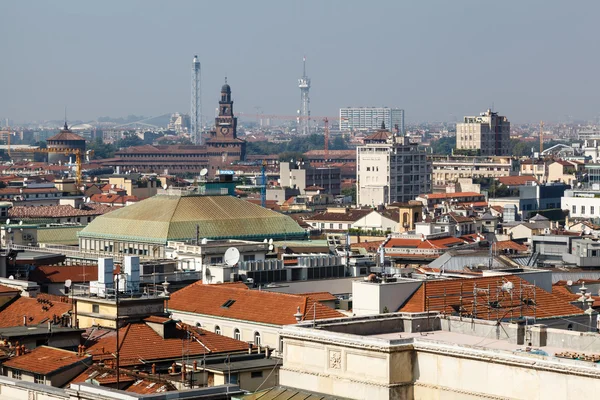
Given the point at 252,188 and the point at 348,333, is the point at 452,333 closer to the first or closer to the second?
the point at 348,333

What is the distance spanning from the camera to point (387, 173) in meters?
162

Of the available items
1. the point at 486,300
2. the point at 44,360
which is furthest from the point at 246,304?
the point at 44,360

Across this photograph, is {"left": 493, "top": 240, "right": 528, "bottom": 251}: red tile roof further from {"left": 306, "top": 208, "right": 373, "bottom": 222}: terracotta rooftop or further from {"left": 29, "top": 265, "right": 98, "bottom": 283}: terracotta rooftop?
{"left": 306, "top": 208, "right": 373, "bottom": 222}: terracotta rooftop

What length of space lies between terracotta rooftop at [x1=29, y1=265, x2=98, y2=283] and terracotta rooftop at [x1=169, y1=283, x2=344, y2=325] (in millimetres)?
9947

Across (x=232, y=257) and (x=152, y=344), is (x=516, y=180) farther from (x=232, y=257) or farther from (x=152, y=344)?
(x=152, y=344)

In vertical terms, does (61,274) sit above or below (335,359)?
below

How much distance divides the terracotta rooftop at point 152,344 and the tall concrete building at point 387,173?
4837 inches

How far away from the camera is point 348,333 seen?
24.5 metres

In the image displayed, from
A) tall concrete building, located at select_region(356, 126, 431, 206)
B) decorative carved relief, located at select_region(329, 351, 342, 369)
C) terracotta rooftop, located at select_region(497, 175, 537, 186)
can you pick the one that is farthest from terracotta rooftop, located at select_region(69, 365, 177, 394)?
terracotta rooftop, located at select_region(497, 175, 537, 186)

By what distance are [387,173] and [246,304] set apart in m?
117

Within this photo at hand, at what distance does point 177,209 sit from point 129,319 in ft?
154

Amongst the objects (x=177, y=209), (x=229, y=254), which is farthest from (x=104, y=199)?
(x=229, y=254)

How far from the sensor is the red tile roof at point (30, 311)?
41.3 meters

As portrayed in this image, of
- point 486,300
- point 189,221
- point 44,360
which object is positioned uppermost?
point 486,300
